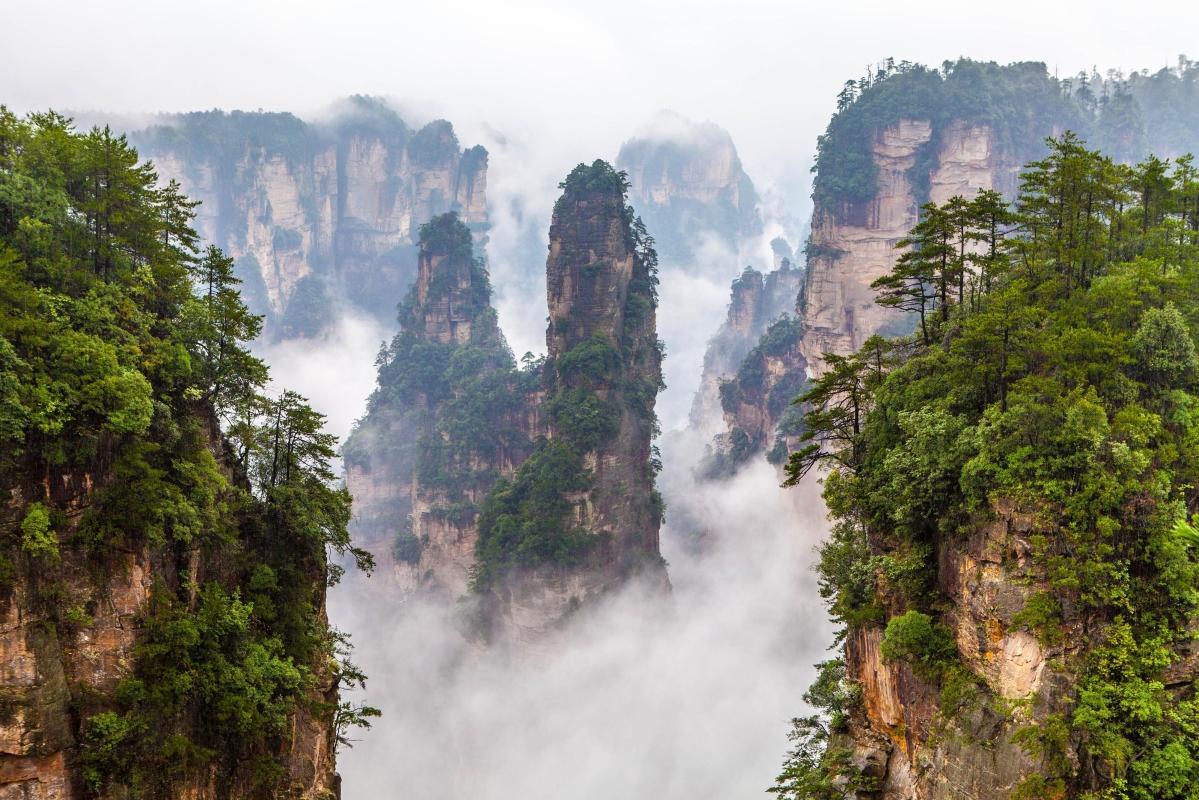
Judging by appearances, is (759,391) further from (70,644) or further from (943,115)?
(70,644)

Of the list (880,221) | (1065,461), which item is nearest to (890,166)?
(880,221)

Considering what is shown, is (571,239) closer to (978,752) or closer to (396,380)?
(396,380)

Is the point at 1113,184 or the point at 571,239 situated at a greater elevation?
the point at 571,239

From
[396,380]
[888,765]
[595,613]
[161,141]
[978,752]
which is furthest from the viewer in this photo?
[161,141]

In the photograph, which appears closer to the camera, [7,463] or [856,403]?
[7,463]

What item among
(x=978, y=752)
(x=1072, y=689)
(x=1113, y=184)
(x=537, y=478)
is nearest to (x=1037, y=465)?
(x=1072, y=689)

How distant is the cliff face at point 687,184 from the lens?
151125 millimetres

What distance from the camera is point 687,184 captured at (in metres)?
152

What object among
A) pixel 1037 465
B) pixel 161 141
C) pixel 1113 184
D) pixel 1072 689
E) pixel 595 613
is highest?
pixel 161 141

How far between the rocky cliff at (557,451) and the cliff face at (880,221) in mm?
13615

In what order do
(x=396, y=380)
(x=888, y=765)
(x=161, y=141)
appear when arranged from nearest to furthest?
(x=888, y=765), (x=396, y=380), (x=161, y=141)

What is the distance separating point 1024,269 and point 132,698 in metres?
25.7

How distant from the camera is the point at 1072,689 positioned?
52.2 ft

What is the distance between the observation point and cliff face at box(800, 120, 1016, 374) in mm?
62875
